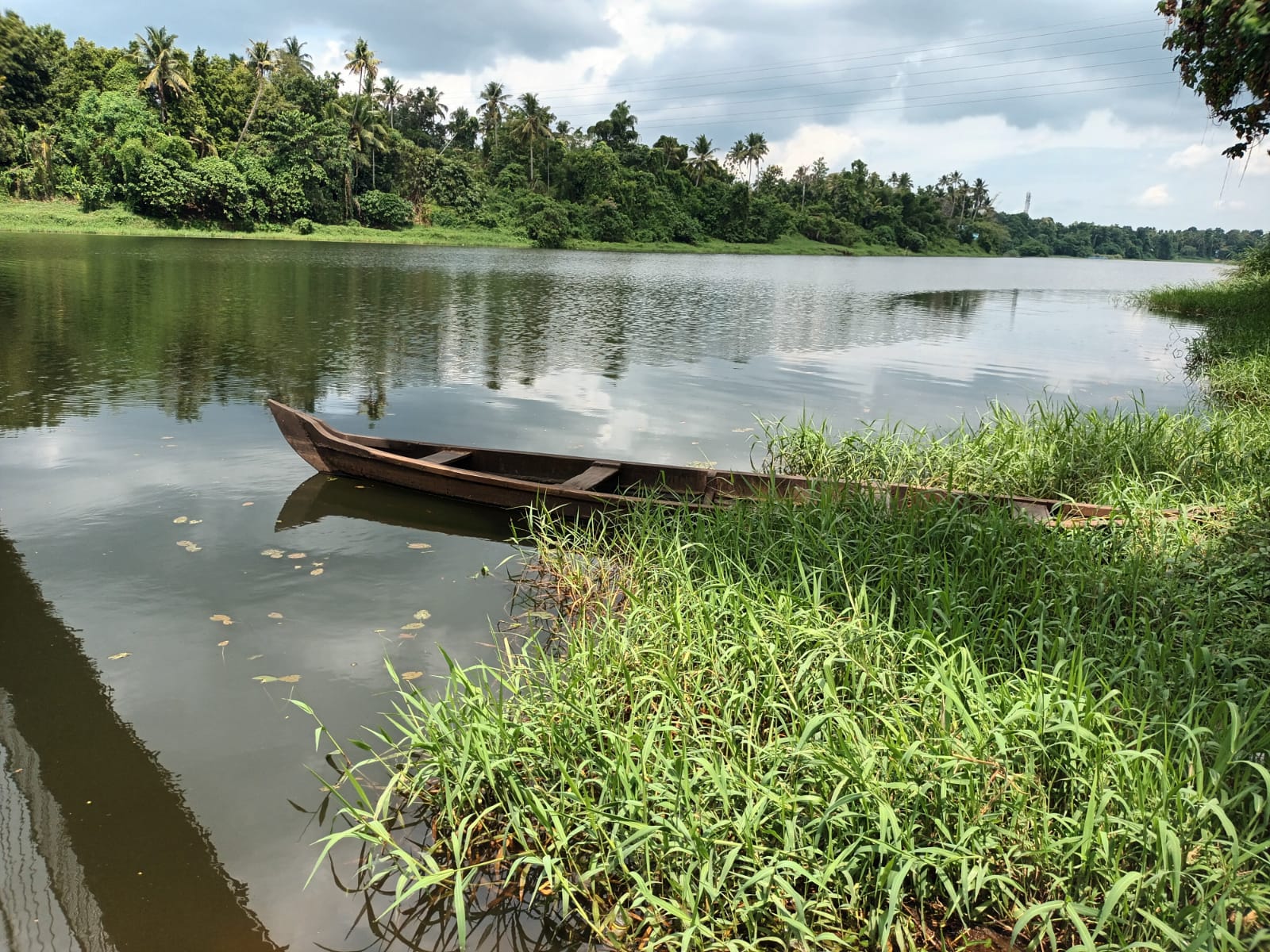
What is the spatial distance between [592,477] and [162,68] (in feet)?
178

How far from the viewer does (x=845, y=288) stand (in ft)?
118

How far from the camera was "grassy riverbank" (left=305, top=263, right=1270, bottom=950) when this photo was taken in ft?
8.38

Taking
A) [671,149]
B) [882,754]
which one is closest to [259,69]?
[671,149]

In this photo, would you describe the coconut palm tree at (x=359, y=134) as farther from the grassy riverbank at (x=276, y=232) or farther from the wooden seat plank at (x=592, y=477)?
the wooden seat plank at (x=592, y=477)

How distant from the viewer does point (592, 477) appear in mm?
6938

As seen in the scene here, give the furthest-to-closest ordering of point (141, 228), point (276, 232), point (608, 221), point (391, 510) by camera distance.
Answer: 1. point (608, 221)
2. point (276, 232)
3. point (141, 228)
4. point (391, 510)

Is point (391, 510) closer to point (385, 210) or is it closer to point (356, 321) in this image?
point (356, 321)

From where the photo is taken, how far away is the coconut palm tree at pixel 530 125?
62.2 metres

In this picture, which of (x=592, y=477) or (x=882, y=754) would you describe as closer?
(x=882, y=754)

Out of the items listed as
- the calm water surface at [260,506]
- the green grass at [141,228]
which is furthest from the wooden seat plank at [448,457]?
the green grass at [141,228]

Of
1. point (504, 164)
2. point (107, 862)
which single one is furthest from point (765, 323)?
point (504, 164)

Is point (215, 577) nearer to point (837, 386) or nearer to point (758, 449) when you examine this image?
point (758, 449)

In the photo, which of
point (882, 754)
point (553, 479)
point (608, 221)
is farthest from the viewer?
point (608, 221)

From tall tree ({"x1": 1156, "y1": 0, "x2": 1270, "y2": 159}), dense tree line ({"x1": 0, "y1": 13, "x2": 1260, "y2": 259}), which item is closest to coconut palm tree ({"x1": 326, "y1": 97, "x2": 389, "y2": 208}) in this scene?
dense tree line ({"x1": 0, "y1": 13, "x2": 1260, "y2": 259})
